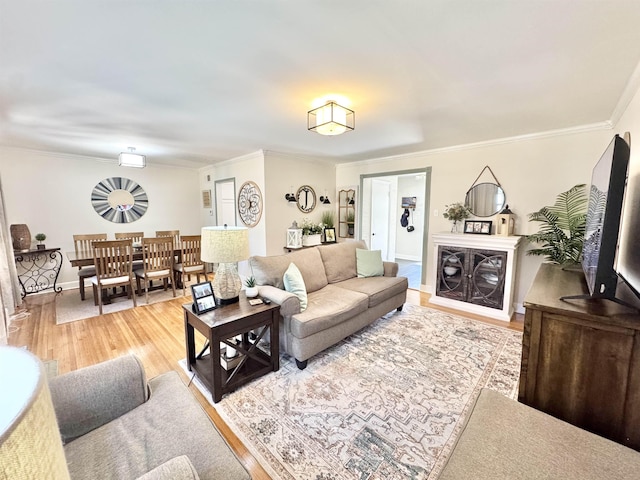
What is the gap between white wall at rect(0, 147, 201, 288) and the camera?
441cm

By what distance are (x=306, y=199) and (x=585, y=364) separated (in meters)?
4.55

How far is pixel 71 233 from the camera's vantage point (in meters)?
4.93

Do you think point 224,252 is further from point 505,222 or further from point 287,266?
point 505,222

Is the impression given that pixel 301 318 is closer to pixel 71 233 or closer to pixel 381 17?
pixel 381 17

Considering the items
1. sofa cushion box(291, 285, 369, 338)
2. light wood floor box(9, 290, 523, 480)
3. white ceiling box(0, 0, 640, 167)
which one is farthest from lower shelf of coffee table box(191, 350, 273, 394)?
white ceiling box(0, 0, 640, 167)

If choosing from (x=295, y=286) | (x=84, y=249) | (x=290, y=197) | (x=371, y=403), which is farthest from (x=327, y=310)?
(x=84, y=249)

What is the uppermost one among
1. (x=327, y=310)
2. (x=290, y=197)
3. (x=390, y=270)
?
(x=290, y=197)

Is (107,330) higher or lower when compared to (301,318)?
lower

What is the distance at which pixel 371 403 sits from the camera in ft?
6.77

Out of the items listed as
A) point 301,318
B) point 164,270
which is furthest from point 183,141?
point 301,318

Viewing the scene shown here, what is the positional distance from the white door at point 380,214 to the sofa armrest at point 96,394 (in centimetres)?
496

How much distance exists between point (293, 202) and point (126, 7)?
3779mm

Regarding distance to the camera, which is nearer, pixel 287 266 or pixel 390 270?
pixel 287 266

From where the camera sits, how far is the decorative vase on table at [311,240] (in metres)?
5.16
